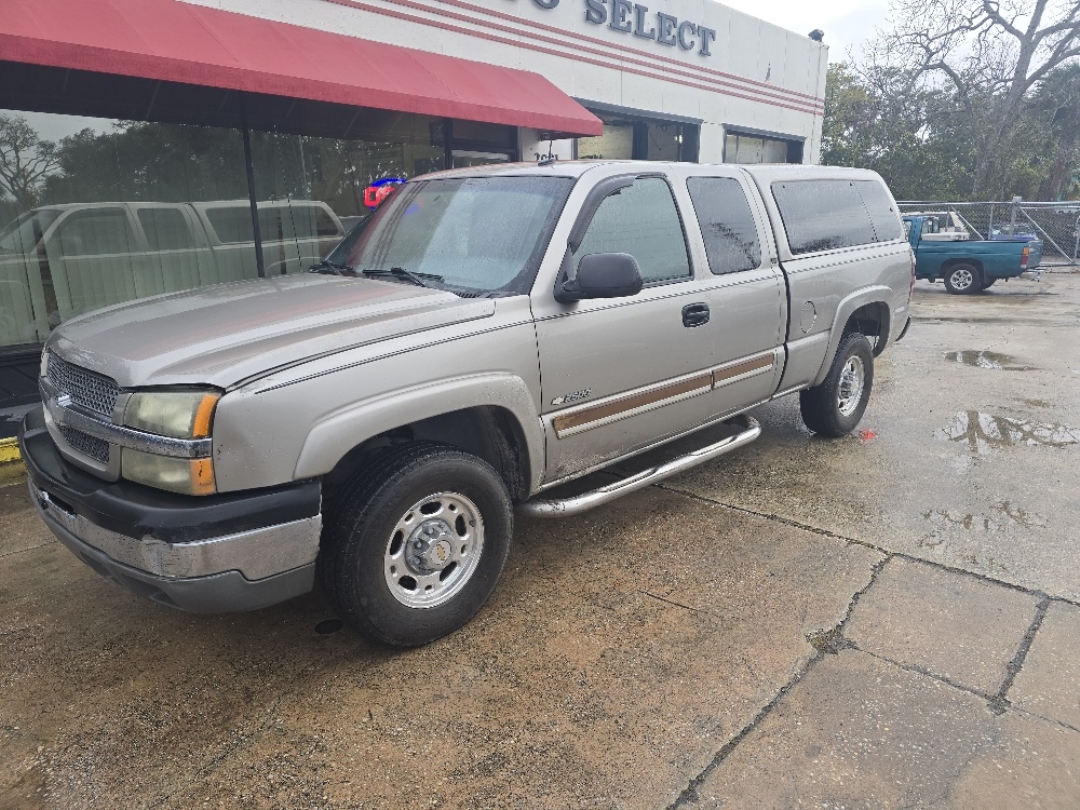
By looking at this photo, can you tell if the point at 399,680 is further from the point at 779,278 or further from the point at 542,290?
the point at 779,278

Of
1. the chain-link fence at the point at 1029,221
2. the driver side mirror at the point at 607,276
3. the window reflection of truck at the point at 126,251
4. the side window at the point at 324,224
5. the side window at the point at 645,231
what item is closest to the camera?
the driver side mirror at the point at 607,276

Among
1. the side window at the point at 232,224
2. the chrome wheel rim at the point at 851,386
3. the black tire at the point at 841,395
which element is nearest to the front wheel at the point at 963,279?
the black tire at the point at 841,395

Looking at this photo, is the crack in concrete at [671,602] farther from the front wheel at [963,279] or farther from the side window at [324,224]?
the front wheel at [963,279]

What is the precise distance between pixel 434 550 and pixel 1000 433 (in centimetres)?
485

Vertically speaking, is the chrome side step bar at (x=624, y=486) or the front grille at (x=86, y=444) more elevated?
the front grille at (x=86, y=444)

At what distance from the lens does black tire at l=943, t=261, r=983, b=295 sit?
15.6 meters

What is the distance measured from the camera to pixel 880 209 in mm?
5762

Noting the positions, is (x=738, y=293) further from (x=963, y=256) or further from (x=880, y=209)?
(x=963, y=256)

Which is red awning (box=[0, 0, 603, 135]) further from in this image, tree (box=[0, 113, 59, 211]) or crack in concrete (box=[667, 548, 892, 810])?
crack in concrete (box=[667, 548, 892, 810])

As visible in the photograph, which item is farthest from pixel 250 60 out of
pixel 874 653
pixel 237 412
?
pixel 874 653

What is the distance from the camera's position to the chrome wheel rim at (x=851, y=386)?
558cm

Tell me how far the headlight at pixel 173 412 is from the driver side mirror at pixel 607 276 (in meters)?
1.54

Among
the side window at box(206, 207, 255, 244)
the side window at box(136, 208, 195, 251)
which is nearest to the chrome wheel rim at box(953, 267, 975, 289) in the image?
the side window at box(206, 207, 255, 244)

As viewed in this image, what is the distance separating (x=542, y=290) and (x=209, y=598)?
177 cm
